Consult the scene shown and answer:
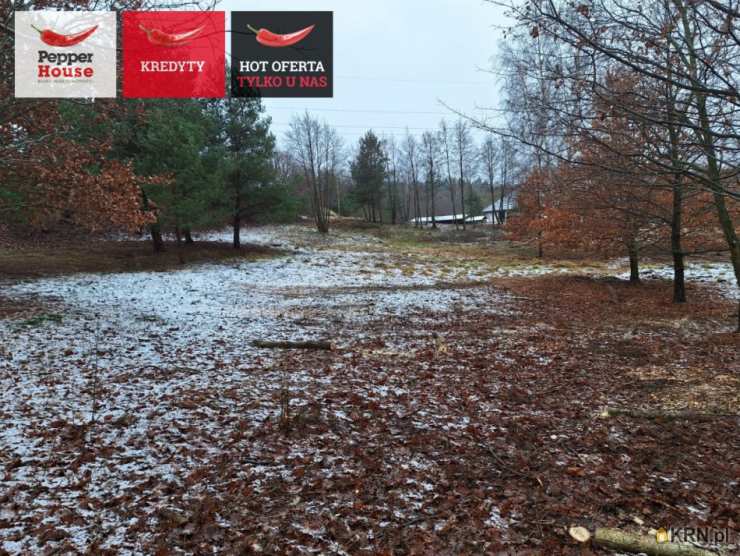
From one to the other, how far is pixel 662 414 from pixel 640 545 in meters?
2.65

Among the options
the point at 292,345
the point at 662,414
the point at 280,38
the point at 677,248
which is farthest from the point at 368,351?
the point at 677,248

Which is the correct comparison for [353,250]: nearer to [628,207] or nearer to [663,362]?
[628,207]

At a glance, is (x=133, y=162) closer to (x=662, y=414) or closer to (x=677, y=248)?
(x=662, y=414)

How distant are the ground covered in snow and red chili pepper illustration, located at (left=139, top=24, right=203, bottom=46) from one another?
490cm

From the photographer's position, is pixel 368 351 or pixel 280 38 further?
pixel 280 38

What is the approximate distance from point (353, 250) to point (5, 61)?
19.9 metres

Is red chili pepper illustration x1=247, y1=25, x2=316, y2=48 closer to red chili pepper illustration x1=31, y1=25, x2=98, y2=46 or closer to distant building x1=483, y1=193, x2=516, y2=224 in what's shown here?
red chili pepper illustration x1=31, y1=25, x2=98, y2=46

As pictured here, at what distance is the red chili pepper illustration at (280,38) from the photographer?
10.8 metres

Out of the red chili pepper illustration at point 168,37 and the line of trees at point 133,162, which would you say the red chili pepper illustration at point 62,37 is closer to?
the line of trees at point 133,162

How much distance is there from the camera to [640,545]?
276 centimetres

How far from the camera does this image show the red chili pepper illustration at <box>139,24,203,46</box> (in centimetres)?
615

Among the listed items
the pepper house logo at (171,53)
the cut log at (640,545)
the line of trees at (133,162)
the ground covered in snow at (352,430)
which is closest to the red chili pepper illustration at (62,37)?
the line of trees at (133,162)

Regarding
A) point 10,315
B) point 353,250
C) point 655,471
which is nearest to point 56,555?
point 655,471

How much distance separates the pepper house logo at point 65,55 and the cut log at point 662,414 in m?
8.52
